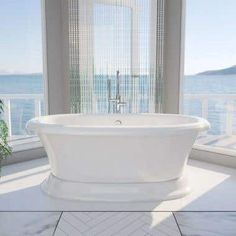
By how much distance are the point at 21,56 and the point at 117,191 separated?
2579mm

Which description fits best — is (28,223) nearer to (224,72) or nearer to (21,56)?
(21,56)

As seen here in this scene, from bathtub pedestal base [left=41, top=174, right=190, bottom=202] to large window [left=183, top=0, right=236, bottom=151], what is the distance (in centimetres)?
145

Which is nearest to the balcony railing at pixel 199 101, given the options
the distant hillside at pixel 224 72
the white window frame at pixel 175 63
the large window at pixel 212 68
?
the large window at pixel 212 68

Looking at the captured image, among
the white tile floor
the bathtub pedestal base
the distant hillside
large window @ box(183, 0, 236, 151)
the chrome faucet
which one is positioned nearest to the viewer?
the white tile floor

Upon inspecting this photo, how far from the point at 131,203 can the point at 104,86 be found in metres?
1.90

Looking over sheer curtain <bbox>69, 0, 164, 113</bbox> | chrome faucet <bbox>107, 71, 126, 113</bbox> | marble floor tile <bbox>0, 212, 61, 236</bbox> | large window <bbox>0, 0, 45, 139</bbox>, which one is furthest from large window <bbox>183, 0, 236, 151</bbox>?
marble floor tile <bbox>0, 212, 61, 236</bbox>

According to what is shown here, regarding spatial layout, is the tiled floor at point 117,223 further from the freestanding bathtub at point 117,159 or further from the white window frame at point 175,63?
the white window frame at point 175,63

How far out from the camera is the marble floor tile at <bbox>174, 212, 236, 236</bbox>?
2203mm

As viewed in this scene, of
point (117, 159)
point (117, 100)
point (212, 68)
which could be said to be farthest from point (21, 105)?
point (212, 68)

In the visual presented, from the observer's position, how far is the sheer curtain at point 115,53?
4.11 metres

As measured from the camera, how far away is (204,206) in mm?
2660

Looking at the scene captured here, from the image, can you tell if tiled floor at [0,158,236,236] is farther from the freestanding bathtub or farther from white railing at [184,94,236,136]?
white railing at [184,94,236,136]

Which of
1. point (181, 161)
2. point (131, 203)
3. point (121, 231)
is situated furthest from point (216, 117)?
point (121, 231)

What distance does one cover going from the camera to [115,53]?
4164mm
